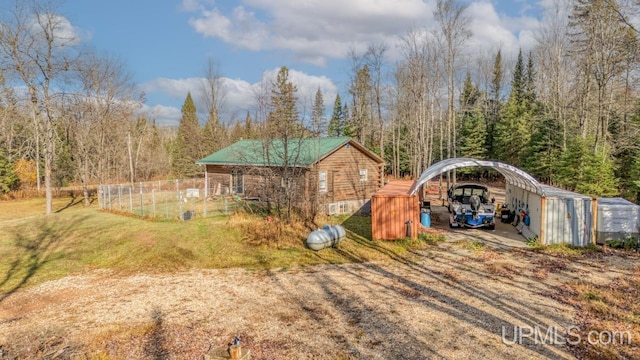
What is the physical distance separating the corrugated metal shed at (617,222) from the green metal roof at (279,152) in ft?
40.3

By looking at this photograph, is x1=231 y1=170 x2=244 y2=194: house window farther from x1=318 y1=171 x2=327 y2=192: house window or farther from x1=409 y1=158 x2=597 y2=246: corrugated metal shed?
x1=409 y1=158 x2=597 y2=246: corrugated metal shed

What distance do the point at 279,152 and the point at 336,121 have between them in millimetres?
42925

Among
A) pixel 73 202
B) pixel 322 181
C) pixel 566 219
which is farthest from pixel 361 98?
pixel 566 219

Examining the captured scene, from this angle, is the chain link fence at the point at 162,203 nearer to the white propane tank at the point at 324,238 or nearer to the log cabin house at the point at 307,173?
the log cabin house at the point at 307,173

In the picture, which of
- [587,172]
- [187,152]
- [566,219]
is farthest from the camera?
[187,152]

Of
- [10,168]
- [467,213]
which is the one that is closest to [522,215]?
[467,213]

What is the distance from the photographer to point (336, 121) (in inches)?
2361

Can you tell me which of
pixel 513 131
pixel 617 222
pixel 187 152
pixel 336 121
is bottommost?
pixel 617 222

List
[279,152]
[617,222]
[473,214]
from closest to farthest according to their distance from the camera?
[617,222], [473,214], [279,152]

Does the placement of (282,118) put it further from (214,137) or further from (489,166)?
(214,137)

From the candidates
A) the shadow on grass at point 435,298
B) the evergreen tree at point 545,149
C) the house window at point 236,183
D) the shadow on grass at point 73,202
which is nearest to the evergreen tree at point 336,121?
the evergreen tree at point 545,149

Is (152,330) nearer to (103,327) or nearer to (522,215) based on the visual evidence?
(103,327)

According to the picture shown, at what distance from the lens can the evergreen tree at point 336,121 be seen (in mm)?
57912

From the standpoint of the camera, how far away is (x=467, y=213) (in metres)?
16.6
